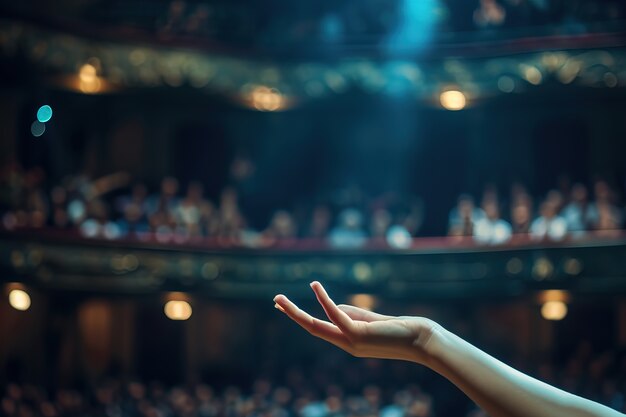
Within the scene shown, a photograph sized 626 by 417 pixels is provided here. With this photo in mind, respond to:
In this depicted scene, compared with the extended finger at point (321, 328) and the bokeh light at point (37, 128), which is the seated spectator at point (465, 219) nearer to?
the bokeh light at point (37, 128)

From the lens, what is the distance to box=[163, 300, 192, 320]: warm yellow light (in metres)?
23.0

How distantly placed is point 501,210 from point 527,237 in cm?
229

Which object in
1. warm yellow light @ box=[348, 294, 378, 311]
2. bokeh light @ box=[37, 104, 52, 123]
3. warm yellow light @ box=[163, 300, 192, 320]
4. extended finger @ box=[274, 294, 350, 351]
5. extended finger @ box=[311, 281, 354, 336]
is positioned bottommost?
extended finger @ box=[274, 294, 350, 351]

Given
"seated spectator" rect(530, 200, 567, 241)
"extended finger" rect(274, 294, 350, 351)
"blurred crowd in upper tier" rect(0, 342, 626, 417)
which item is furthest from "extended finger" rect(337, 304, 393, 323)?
"seated spectator" rect(530, 200, 567, 241)

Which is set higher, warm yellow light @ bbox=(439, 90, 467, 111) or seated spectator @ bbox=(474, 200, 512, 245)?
warm yellow light @ bbox=(439, 90, 467, 111)

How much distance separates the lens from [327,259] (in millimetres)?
22594

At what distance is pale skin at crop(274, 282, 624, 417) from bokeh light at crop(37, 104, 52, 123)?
1992 cm

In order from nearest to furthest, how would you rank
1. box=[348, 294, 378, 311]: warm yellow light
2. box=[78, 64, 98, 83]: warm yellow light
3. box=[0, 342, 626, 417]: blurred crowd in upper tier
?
1. box=[0, 342, 626, 417]: blurred crowd in upper tier
2. box=[348, 294, 378, 311]: warm yellow light
3. box=[78, 64, 98, 83]: warm yellow light

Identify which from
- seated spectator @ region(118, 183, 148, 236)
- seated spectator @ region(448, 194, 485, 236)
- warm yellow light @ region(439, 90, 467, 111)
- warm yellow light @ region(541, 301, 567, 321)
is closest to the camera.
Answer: seated spectator @ region(448, 194, 485, 236)

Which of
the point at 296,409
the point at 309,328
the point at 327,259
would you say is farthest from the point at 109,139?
the point at 309,328

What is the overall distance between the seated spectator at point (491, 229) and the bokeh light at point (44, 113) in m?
9.94

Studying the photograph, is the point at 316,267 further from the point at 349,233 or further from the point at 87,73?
the point at 87,73

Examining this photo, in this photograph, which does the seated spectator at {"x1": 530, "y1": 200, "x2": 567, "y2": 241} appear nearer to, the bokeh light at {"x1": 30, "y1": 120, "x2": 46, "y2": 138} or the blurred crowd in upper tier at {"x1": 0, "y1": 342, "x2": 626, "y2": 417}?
the blurred crowd in upper tier at {"x1": 0, "y1": 342, "x2": 626, "y2": 417}

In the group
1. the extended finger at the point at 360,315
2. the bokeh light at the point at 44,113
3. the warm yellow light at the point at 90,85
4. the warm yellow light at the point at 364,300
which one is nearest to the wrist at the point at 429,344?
the extended finger at the point at 360,315
